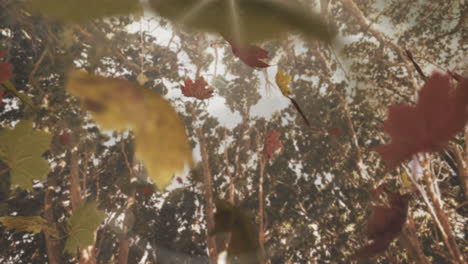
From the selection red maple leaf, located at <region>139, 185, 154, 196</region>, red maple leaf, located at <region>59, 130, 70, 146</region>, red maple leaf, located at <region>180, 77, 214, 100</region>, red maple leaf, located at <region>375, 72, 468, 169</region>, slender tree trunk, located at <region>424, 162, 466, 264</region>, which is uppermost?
red maple leaf, located at <region>59, 130, 70, 146</region>

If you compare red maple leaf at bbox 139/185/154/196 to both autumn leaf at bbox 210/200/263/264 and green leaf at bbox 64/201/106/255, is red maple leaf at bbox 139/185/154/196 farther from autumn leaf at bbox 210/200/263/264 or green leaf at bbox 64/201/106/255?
autumn leaf at bbox 210/200/263/264

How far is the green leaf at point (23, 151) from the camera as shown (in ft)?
1.28

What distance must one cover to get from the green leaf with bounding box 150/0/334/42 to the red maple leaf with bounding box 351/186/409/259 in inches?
8.4

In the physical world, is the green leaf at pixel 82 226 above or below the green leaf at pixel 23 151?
above

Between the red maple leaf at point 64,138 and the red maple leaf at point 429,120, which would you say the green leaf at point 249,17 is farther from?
the red maple leaf at point 64,138

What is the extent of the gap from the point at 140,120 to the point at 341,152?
14.6 feet

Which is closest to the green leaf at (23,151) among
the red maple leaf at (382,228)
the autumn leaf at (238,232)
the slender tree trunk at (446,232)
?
the autumn leaf at (238,232)

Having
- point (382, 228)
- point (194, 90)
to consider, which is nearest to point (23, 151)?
point (382, 228)

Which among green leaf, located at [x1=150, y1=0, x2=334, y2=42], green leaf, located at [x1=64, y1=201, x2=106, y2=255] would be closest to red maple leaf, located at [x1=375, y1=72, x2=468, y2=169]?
green leaf, located at [x1=150, y1=0, x2=334, y2=42]

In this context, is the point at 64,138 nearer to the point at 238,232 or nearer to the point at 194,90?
A: the point at 194,90

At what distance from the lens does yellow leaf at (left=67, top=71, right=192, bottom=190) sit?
133mm

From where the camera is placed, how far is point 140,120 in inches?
5.4

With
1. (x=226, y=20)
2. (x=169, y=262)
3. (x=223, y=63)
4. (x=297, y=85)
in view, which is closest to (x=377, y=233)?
(x=226, y=20)

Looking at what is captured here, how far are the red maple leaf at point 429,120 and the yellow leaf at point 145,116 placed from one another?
203 millimetres
